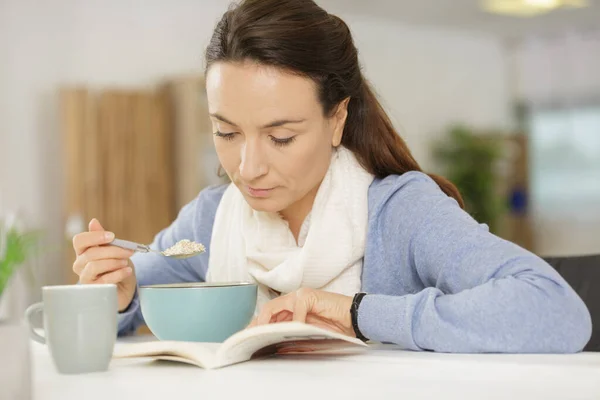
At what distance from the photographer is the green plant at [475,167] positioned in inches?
290

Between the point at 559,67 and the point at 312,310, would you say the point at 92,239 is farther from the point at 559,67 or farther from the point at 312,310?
the point at 559,67

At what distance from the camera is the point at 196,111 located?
5516mm

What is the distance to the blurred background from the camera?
5254 millimetres

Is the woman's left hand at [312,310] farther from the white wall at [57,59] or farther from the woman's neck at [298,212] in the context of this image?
the white wall at [57,59]

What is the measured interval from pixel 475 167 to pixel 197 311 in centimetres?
646

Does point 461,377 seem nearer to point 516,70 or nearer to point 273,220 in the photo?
point 273,220

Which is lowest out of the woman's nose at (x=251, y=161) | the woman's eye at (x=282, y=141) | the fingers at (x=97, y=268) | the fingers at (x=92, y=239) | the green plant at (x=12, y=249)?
the green plant at (x=12, y=249)

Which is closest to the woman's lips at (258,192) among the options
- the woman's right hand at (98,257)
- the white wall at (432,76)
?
the woman's right hand at (98,257)

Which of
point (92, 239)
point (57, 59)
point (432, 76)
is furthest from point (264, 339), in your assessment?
point (432, 76)

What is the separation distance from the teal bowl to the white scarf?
345 millimetres

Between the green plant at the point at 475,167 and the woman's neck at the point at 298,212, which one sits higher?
the woman's neck at the point at 298,212

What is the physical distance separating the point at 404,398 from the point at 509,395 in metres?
0.10

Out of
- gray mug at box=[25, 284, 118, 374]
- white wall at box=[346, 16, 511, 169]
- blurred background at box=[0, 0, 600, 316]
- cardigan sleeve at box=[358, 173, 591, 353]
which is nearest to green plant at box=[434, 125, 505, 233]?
blurred background at box=[0, 0, 600, 316]

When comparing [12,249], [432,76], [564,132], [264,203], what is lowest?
[12,249]
